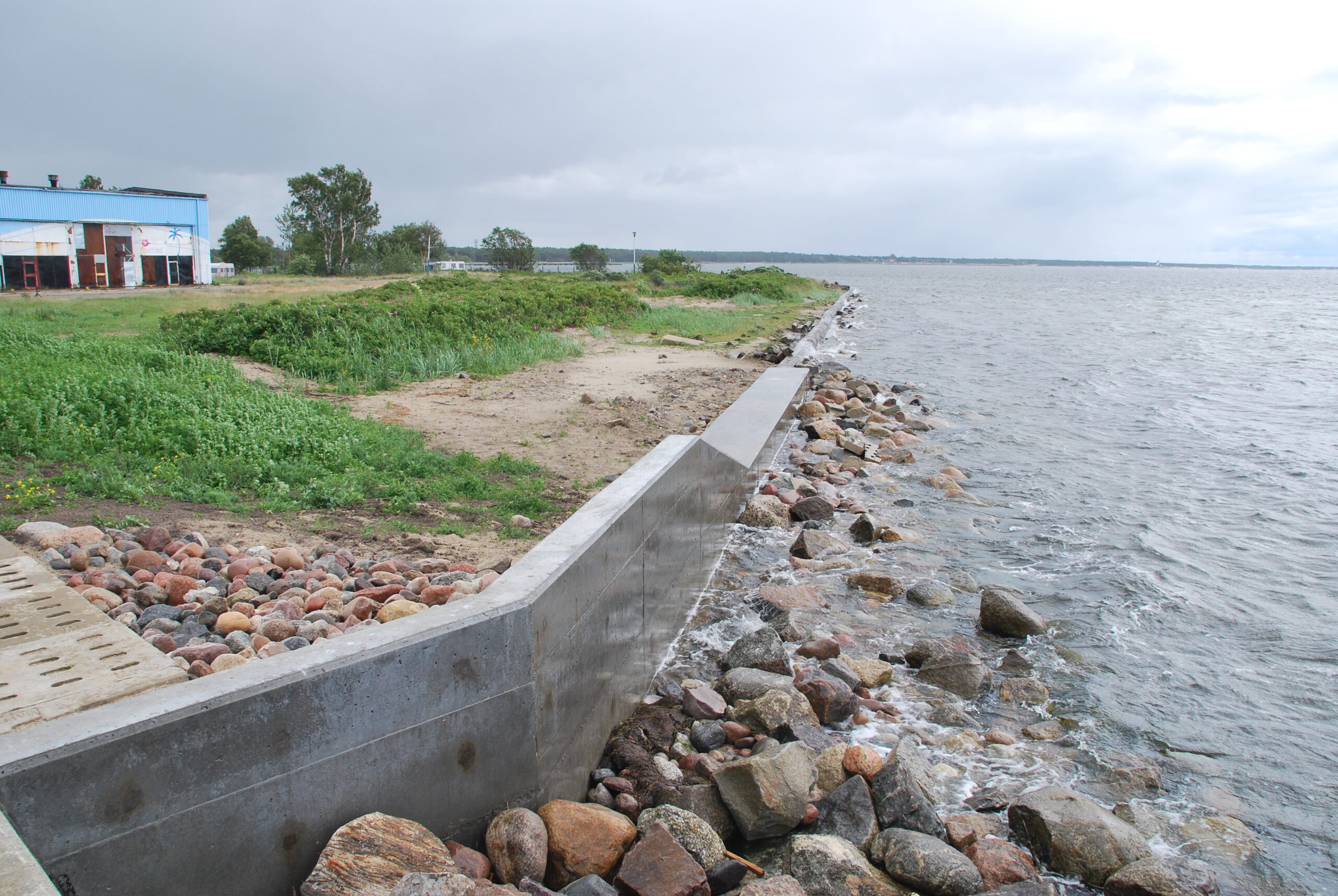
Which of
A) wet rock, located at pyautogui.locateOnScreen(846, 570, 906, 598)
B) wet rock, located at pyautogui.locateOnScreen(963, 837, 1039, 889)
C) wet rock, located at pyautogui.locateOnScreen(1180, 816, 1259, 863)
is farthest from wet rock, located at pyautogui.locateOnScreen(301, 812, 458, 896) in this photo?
wet rock, located at pyautogui.locateOnScreen(846, 570, 906, 598)

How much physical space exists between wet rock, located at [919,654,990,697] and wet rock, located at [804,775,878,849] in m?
1.67

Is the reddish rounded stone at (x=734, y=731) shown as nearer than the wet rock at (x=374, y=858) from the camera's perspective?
No

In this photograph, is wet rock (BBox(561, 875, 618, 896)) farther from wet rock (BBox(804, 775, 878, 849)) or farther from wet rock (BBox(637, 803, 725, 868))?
wet rock (BBox(804, 775, 878, 849))

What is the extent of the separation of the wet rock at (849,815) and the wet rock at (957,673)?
1666 mm

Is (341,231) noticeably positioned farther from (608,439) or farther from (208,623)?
(208,623)

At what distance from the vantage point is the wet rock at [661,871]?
329cm

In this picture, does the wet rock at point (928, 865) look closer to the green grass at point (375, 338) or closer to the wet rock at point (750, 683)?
the wet rock at point (750, 683)

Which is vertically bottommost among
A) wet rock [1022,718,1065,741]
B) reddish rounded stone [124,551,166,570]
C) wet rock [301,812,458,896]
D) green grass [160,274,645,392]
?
wet rock [1022,718,1065,741]

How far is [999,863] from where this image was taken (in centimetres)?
375

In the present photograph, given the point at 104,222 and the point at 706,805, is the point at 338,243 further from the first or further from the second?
the point at 706,805

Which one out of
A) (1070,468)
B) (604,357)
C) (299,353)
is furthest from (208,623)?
(604,357)

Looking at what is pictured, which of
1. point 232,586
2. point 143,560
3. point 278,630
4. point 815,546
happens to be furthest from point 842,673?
point 143,560

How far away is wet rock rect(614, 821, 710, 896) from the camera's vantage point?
3289 millimetres

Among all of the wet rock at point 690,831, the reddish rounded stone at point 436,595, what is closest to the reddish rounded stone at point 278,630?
the reddish rounded stone at point 436,595
